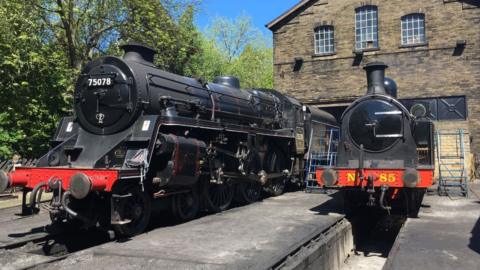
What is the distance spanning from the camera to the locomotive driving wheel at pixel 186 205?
7814 mm

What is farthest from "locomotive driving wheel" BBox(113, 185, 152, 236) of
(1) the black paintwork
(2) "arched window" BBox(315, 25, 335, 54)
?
(2) "arched window" BBox(315, 25, 335, 54)

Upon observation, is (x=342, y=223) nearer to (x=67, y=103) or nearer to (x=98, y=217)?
(x=98, y=217)

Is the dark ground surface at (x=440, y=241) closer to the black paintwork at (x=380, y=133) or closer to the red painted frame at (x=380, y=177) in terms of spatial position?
the red painted frame at (x=380, y=177)

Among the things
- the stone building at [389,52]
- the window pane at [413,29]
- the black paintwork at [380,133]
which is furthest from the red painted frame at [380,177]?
the window pane at [413,29]

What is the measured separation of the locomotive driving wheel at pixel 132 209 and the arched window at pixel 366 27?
14.1 meters

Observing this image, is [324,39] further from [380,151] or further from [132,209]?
[132,209]

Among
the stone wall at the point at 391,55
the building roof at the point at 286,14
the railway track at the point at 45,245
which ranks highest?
the building roof at the point at 286,14

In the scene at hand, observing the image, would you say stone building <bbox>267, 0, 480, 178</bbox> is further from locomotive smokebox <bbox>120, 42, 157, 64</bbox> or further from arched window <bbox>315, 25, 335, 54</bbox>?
locomotive smokebox <bbox>120, 42, 157, 64</bbox>

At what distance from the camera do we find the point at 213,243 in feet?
19.4

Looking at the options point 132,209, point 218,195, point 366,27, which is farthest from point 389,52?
point 132,209

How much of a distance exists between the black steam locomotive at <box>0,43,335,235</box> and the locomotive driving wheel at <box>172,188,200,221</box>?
0.02m

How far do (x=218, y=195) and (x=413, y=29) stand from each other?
12.7 meters

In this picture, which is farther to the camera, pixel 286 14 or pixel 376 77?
pixel 286 14

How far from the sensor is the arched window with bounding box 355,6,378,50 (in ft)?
60.5
